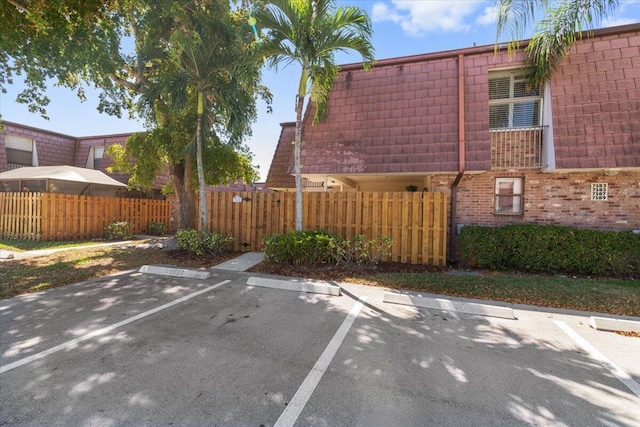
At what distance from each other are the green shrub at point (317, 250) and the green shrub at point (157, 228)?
34.3 feet

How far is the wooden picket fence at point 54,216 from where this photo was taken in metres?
11.7

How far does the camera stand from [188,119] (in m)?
11.3

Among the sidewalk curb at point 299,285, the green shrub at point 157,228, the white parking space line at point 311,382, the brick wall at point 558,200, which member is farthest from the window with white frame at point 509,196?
the green shrub at point 157,228

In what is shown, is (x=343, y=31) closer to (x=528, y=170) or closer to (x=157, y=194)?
(x=528, y=170)

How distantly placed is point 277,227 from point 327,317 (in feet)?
17.8

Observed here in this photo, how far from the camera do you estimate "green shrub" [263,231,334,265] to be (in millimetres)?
7438

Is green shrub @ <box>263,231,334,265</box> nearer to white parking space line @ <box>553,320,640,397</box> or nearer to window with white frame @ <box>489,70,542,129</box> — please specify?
white parking space line @ <box>553,320,640,397</box>

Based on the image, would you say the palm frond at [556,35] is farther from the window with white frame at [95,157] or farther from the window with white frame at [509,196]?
the window with white frame at [95,157]

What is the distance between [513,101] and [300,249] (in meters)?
7.94

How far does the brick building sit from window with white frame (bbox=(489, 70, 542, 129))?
28 mm

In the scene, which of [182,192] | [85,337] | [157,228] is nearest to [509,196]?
[85,337]

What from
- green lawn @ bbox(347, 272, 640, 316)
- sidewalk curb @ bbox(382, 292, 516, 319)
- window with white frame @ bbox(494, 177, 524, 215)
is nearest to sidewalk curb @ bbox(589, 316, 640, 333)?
green lawn @ bbox(347, 272, 640, 316)

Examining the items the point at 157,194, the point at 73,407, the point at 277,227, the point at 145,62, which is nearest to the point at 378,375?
the point at 73,407

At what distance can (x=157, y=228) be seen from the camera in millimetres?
15750
